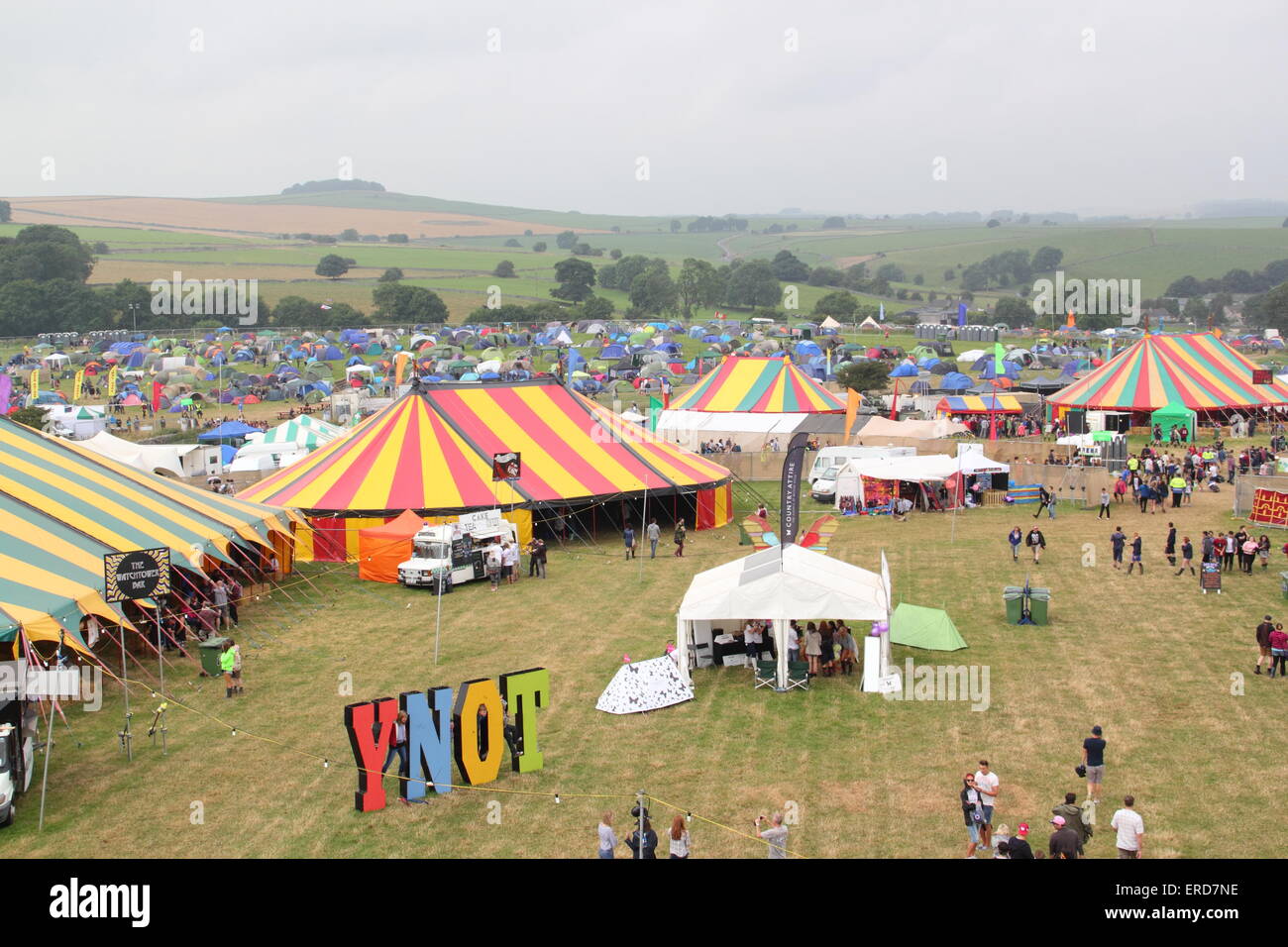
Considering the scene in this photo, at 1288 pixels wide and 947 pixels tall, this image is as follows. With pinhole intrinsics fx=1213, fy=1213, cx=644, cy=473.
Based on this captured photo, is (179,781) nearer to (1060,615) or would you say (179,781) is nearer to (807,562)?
(807,562)

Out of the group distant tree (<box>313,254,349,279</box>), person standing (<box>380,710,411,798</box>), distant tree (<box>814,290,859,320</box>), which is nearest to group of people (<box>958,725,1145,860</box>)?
person standing (<box>380,710,411,798</box>)

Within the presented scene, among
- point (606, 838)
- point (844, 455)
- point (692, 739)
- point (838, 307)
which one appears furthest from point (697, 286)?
point (606, 838)

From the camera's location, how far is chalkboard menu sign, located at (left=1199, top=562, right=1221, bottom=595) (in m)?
17.6

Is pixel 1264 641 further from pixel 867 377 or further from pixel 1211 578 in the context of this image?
pixel 867 377

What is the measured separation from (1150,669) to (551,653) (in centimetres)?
706

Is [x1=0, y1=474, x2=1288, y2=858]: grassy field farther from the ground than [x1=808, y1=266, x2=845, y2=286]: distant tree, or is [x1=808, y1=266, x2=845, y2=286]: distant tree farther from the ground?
[x1=808, y1=266, x2=845, y2=286]: distant tree

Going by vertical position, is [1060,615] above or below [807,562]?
below

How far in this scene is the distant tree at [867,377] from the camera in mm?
51250

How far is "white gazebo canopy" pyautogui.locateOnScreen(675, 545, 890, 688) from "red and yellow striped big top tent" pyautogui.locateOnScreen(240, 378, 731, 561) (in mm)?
7807

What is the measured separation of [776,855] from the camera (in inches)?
348

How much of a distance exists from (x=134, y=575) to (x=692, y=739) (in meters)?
6.19

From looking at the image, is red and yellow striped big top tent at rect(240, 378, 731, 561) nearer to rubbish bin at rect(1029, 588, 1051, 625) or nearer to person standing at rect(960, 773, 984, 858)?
rubbish bin at rect(1029, 588, 1051, 625)
